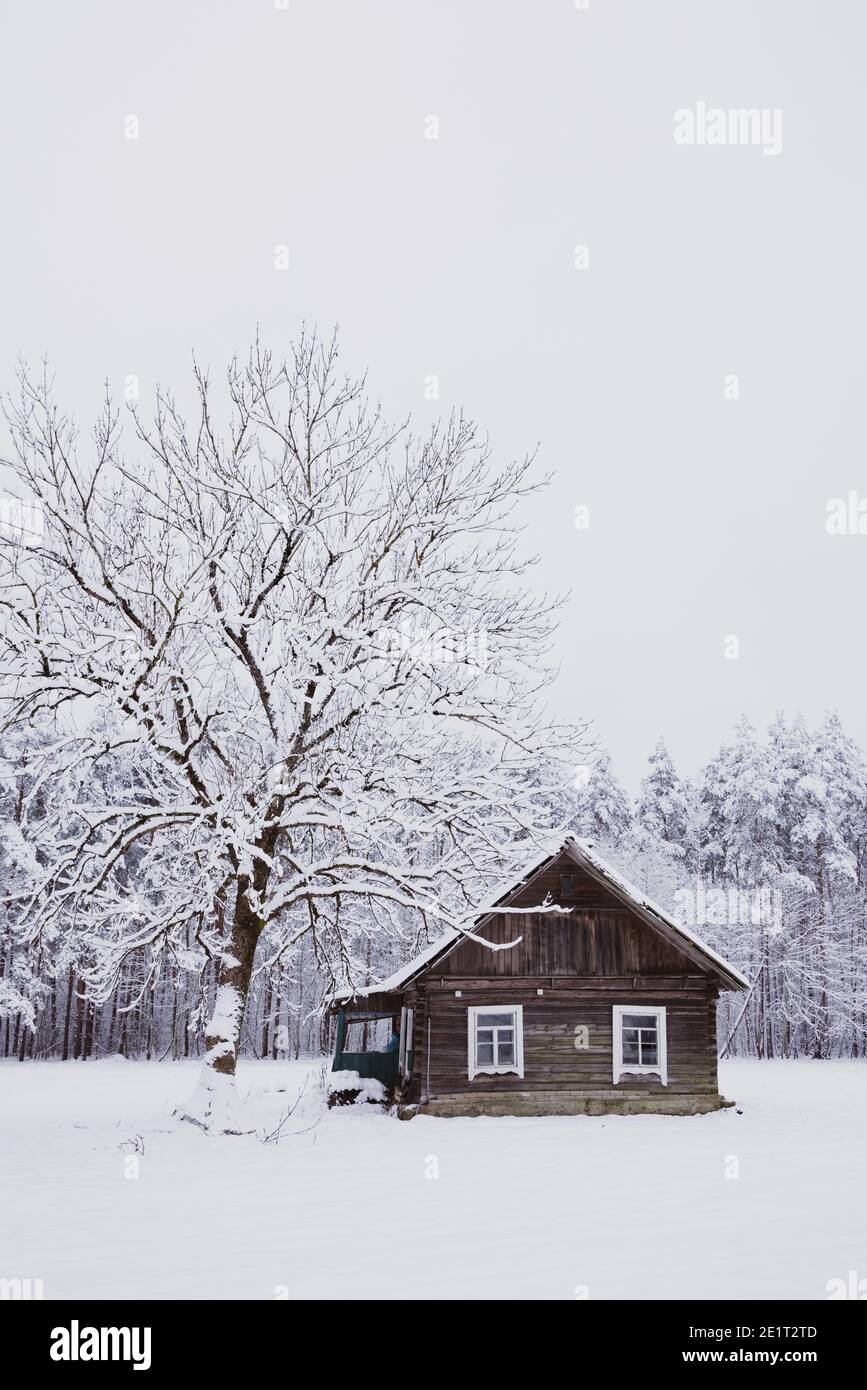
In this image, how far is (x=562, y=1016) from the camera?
25.5 m

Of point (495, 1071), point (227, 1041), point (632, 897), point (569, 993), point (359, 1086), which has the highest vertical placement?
point (632, 897)

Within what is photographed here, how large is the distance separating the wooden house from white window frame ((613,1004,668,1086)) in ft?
0.07

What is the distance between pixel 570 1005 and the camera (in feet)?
83.8

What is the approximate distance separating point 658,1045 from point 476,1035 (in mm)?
4123

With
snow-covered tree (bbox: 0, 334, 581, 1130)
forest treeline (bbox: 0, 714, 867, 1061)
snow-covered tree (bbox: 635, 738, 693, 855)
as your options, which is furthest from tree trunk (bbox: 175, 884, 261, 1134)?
snow-covered tree (bbox: 635, 738, 693, 855)

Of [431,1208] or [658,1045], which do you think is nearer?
[431,1208]

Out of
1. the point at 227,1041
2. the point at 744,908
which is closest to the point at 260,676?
the point at 227,1041

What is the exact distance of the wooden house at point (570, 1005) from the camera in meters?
24.9

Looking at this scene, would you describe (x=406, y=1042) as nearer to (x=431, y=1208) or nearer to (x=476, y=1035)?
(x=476, y=1035)

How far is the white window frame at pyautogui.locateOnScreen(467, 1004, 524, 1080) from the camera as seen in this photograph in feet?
81.6

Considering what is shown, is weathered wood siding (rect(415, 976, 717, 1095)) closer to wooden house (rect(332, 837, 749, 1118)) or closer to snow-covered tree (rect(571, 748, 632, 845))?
wooden house (rect(332, 837, 749, 1118))
